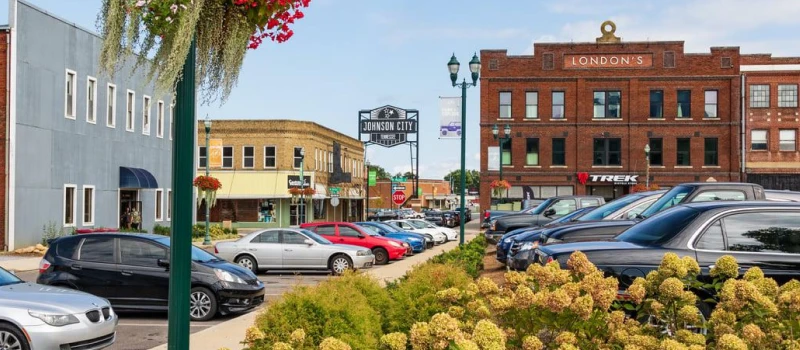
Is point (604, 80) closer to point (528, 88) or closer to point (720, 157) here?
point (528, 88)

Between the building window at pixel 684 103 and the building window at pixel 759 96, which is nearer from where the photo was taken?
the building window at pixel 684 103

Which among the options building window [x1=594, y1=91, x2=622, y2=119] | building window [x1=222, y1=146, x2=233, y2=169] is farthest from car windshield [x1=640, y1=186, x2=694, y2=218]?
building window [x1=222, y1=146, x2=233, y2=169]

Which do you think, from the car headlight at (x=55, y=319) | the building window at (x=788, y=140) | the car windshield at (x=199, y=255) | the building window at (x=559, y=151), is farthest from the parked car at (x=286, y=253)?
the building window at (x=788, y=140)

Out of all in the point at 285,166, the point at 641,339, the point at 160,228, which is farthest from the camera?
the point at 285,166

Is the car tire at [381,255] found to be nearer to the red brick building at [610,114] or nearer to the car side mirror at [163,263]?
the car side mirror at [163,263]

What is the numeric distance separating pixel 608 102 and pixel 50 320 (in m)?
52.2

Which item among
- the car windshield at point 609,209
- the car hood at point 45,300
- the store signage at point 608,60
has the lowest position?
the car hood at point 45,300

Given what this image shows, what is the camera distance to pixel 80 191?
3522cm

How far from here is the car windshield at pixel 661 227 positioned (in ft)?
28.2

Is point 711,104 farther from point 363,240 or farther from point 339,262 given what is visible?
point 339,262

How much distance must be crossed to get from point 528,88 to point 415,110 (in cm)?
950

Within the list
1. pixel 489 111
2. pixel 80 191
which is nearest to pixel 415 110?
pixel 489 111

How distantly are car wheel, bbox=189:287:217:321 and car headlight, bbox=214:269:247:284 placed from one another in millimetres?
323

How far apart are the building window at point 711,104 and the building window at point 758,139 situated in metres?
3.18
